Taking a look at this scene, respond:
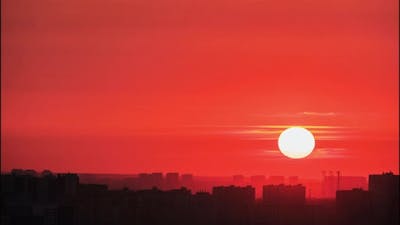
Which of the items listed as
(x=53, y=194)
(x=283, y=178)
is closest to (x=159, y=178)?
(x=283, y=178)

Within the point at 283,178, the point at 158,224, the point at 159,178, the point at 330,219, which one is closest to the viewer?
the point at 158,224

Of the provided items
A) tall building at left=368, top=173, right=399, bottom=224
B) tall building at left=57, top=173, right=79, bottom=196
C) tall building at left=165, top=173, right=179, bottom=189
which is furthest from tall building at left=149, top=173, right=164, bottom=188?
tall building at left=368, top=173, right=399, bottom=224

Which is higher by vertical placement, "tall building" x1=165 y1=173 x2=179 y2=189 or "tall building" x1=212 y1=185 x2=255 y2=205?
"tall building" x1=165 y1=173 x2=179 y2=189

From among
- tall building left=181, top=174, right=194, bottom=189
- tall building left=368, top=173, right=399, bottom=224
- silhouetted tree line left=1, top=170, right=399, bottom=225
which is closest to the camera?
silhouetted tree line left=1, top=170, right=399, bottom=225

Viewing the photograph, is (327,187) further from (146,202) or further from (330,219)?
(146,202)

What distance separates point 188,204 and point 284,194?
258 cm

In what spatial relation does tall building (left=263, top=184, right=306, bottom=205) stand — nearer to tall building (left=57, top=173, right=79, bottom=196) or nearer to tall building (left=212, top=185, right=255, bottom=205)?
tall building (left=212, top=185, right=255, bottom=205)

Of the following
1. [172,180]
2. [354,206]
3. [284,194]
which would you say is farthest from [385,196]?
[172,180]

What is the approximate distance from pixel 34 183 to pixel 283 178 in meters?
5.86

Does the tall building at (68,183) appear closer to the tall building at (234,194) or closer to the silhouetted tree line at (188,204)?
the silhouetted tree line at (188,204)

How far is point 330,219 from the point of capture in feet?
63.8

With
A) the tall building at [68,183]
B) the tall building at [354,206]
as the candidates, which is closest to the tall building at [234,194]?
the tall building at [354,206]

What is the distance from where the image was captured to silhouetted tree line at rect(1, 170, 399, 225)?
1817 cm

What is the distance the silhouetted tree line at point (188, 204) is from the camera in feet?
59.6
